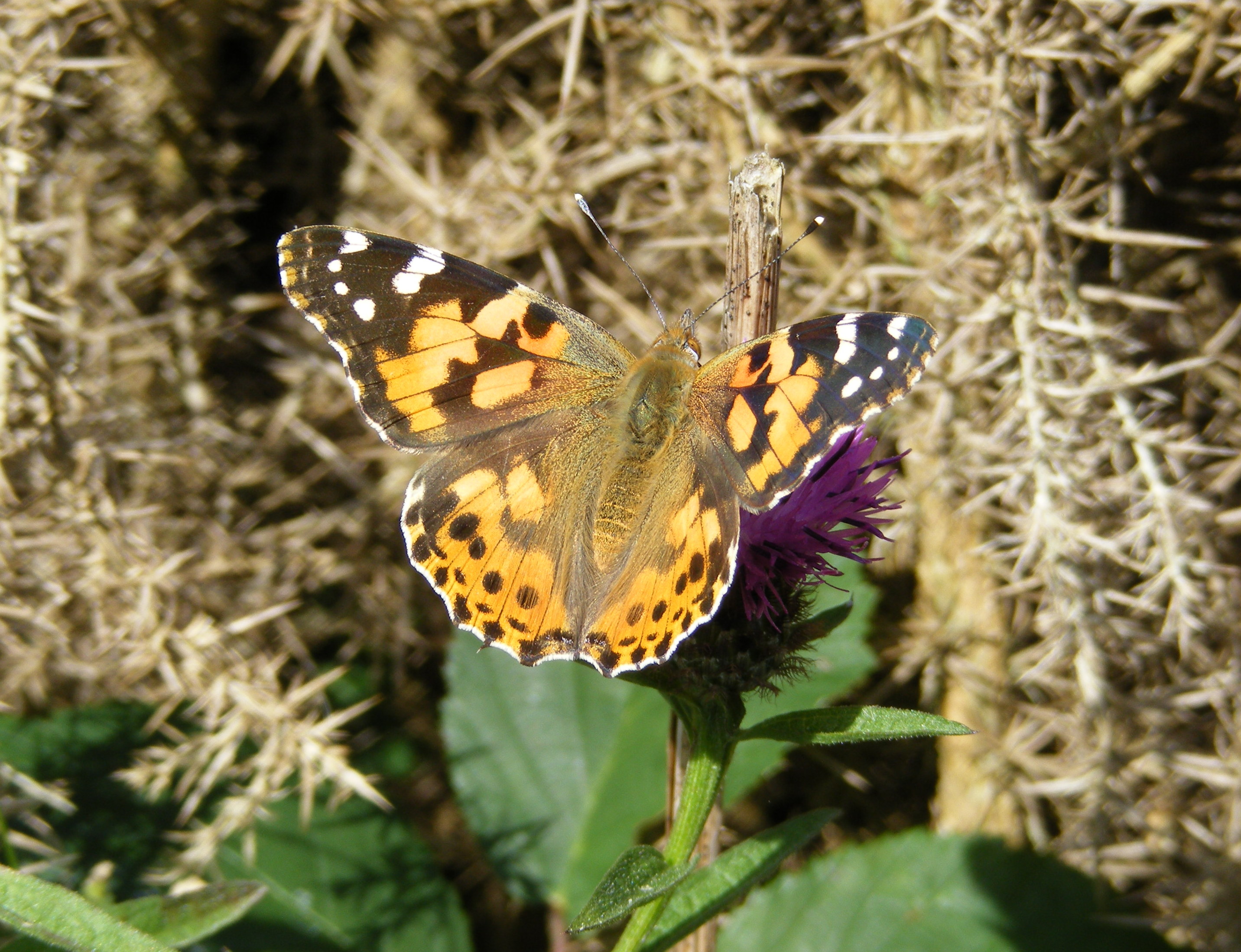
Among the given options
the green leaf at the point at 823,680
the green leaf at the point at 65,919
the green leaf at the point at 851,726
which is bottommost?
the green leaf at the point at 823,680

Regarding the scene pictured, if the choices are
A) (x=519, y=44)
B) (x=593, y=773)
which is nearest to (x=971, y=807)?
(x=593, y=773)

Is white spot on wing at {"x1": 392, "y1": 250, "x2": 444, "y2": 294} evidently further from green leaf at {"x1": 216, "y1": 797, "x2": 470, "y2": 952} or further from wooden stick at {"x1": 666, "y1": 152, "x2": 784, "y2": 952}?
green leaf at {"x1": 216, "y1": 797, "x2": 470, "y2": 952}

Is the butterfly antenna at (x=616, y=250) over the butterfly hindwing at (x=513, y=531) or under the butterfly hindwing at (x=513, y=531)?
over

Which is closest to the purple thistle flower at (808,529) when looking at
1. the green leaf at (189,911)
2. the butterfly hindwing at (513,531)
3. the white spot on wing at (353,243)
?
the butterfly hindwing at (513,531)

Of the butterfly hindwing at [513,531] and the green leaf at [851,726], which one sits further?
the butterfly hindwing at [513,531]

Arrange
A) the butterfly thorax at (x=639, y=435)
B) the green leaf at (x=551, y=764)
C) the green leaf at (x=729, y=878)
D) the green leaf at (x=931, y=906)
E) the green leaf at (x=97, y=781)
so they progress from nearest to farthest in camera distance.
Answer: the green leaf at (x=729, y=878) < the butterfly thorax at (x=639, y=435) < the green leaf at (x=931, y=906) < the green leaf at (x=97, y=781) < the green leaf at (x=551, y=764)

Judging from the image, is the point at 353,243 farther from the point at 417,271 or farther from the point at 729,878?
the point at 729,878

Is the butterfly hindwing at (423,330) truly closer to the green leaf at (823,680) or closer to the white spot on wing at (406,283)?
the white spot on wing at (406,283)

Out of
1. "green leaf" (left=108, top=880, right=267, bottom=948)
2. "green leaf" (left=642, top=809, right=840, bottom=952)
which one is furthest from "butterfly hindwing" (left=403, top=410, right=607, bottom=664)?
"green leaf" (left=108, top=880, right=267, bottom=948)
